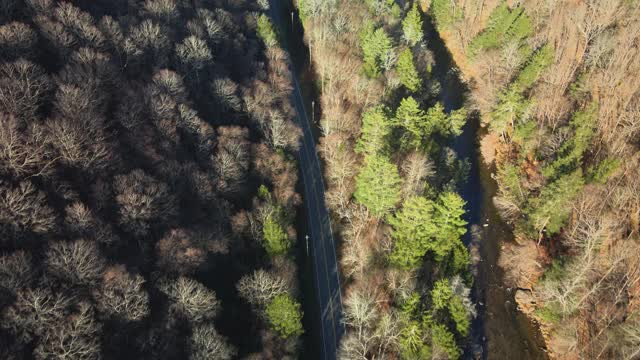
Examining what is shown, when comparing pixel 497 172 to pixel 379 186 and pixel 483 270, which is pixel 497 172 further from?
pixel 379 186

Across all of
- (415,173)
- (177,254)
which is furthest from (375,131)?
(177,254)

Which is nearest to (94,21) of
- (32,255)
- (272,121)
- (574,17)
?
(272,121)

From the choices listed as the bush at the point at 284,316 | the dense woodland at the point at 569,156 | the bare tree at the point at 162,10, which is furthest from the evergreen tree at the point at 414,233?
the bare tree at the point at 162,10

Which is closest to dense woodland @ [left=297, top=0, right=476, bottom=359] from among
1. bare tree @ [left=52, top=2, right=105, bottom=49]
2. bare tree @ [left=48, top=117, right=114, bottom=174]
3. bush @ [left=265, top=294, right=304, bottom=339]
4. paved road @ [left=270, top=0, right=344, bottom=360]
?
paved road @ [left=270, top=0, right=344, bottom=360]

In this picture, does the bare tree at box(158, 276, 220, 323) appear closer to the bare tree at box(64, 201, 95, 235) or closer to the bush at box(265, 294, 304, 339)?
the bush at box(265, 294, 304, 339)

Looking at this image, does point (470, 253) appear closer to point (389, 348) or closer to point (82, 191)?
point (389, 348)

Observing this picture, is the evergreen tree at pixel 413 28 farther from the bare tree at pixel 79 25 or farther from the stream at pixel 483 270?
the bare tree at pixel 79 25
